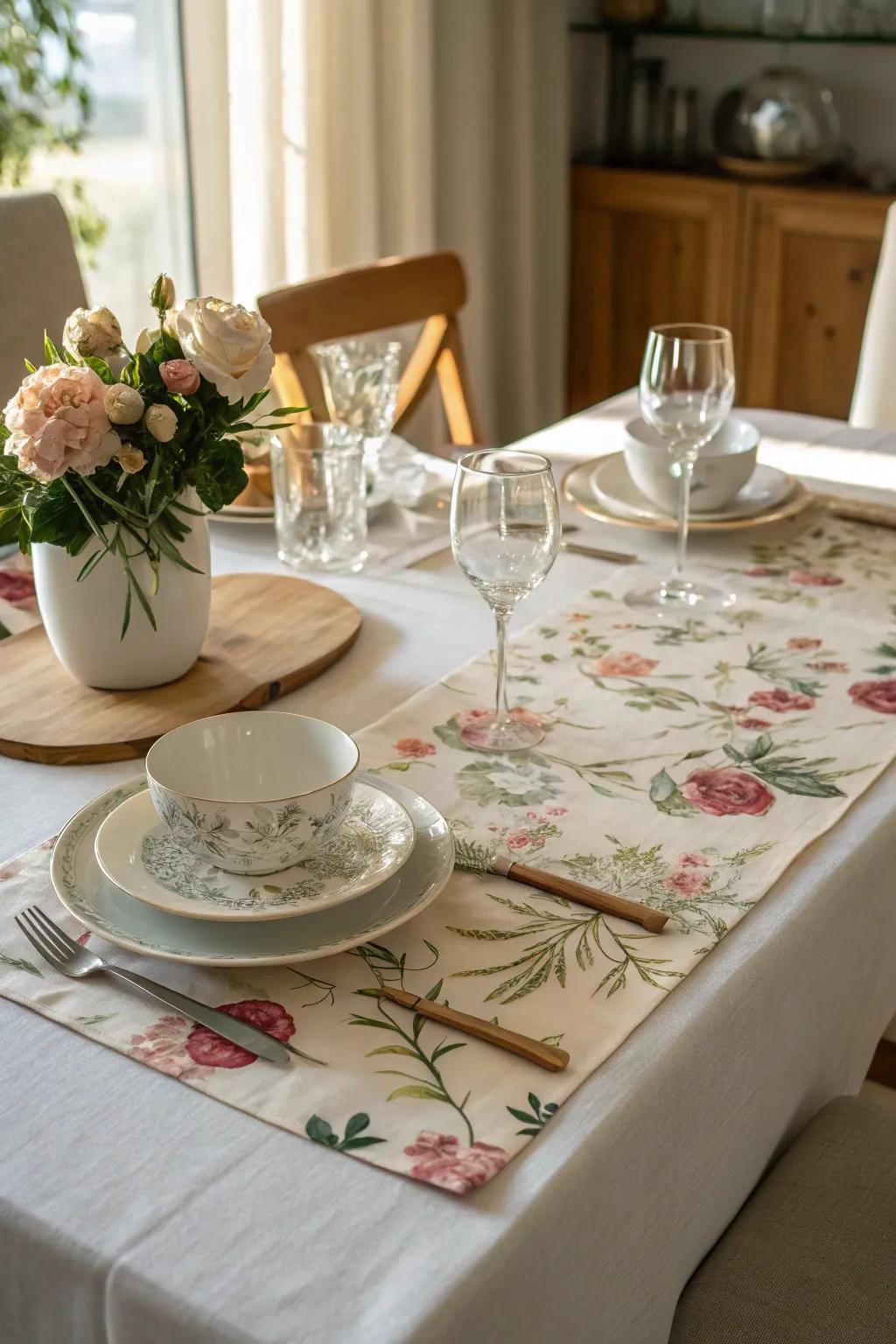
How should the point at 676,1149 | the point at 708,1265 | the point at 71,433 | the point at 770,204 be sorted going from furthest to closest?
the point at 770,204, the point at 71,433, the point at 708,1265, the point at 676,1149

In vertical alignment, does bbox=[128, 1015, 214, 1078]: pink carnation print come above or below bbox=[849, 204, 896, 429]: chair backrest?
below

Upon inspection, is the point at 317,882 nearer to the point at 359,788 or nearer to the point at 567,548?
the point at 359,788

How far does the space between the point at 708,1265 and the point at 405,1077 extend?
27 cm

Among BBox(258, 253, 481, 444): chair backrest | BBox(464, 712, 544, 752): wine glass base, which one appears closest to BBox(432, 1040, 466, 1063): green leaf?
BBox(464, 712, 544, 752): wine glass base

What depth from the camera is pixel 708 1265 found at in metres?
0.84

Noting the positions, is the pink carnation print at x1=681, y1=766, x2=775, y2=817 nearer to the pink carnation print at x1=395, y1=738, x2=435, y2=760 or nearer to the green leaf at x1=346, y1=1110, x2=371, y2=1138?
the pink carnation print at x1=395, y1=738, x2=435, y2=760

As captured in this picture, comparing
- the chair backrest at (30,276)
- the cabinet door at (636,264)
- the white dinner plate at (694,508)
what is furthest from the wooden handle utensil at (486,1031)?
the cabinet door at (636,264)

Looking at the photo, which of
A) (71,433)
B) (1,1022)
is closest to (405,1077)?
(1,1022)

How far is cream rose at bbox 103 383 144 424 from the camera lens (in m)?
0.97

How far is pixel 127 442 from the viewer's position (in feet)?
3.28

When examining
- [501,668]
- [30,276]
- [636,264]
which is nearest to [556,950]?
[501,668]

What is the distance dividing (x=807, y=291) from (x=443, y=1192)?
3159 mm

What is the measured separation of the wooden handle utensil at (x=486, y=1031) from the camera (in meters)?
0.70

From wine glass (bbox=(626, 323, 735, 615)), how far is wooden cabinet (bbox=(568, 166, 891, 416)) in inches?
87.3
